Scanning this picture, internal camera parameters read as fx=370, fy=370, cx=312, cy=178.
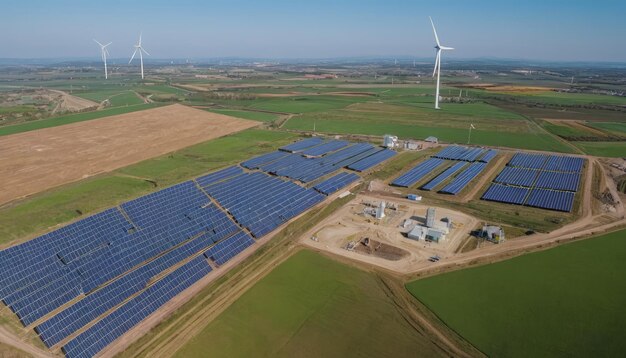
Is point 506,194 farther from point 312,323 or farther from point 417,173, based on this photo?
point 312,323

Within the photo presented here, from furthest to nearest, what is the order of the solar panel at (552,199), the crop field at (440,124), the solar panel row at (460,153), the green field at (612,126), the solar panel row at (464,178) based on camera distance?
the green field at (612,126)
the crop field at (440,124)
the solar panel row at (460,153)
the solar panel row at (464,178)
the solar panel at (552,199)

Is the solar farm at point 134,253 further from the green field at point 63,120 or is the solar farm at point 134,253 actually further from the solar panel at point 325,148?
the green field at point 63,120

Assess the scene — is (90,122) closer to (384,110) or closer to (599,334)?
(384,110)

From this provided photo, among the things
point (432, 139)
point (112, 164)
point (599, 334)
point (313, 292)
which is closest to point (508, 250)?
point (599, 334)

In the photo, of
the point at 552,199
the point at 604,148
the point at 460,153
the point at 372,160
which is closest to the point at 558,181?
the point at 552,199

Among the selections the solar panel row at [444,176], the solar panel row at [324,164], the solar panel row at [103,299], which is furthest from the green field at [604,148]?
the solar panel row at [103,299]

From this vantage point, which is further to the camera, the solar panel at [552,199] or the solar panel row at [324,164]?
the solar panel row at [324,164]
